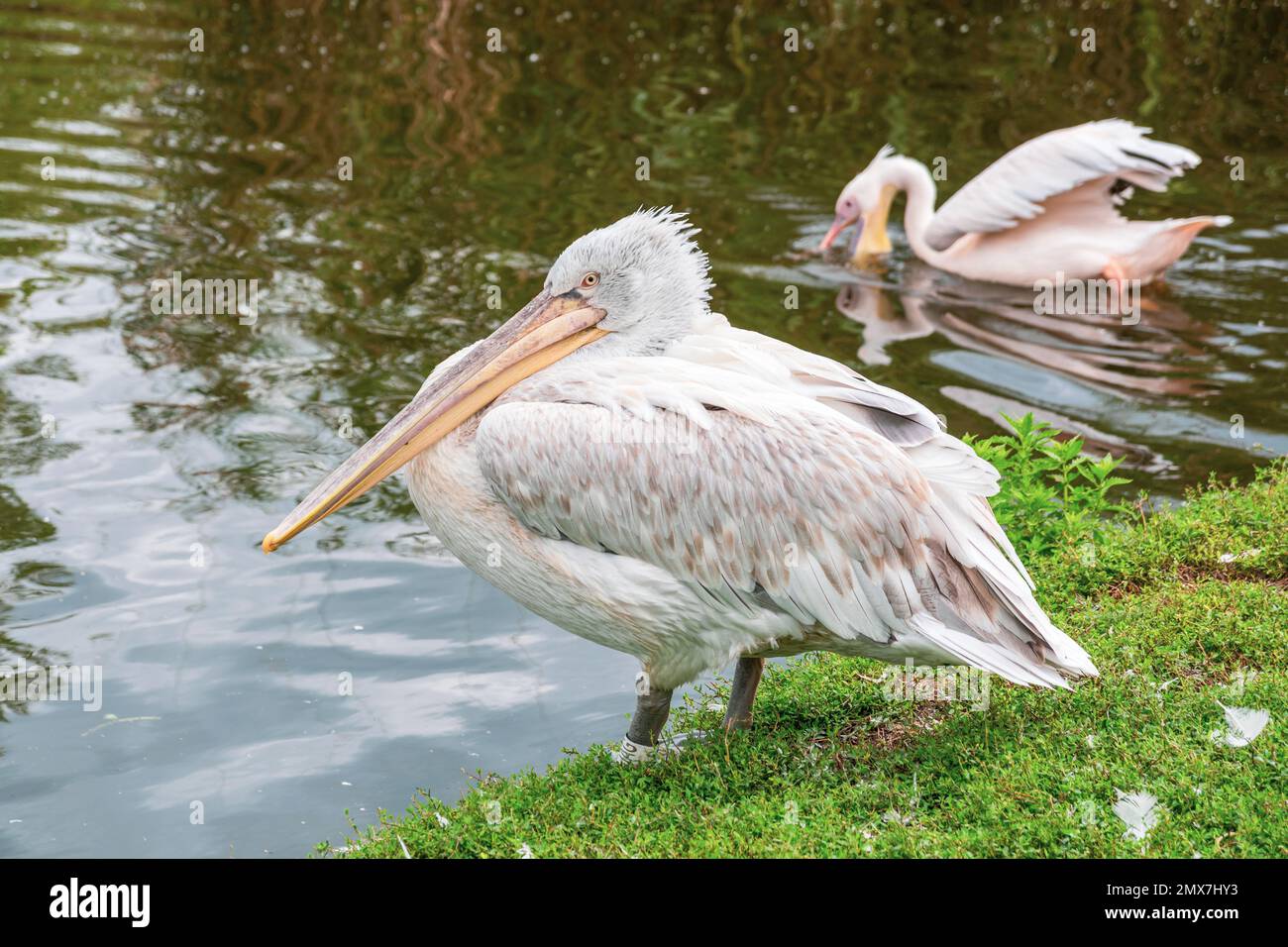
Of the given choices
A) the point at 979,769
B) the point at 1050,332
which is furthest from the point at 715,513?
the point at 1050,332

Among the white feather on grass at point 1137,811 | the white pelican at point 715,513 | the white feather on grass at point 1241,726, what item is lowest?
the white feather on grass at point 1137,811

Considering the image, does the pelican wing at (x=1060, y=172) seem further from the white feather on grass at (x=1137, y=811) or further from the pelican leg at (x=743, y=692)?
the white feather on grass at (x=1137, y=811)

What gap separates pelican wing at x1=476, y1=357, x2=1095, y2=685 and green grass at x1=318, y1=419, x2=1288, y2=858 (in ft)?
1.15

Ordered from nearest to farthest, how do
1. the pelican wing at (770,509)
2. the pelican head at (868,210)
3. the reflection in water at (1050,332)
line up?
the pelican wing at (770,509) → the reflection in water at (1050,332) → the pelican head at (868,210)

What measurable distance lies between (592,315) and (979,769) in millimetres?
1816

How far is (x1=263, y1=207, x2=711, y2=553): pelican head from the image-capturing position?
15.1ft

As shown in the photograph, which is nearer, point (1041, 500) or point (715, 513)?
point (715, 513)

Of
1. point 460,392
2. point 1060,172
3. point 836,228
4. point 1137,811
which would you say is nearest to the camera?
point 1137,811

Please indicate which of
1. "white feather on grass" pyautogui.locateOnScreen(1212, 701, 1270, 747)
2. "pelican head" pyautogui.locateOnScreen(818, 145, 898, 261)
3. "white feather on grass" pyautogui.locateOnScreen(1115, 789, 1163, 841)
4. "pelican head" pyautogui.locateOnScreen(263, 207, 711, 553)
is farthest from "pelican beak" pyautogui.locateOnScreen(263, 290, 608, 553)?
"pelican head" pyautogui.locateOnScreen(818, 145, 898, 261)

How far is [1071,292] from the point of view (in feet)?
33.1

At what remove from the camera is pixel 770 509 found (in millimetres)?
4395

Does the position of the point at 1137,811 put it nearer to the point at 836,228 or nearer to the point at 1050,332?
the point at 1050,332

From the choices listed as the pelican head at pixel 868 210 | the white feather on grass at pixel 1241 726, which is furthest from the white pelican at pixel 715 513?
the pelican head at pixel 868 210

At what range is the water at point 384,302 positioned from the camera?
5547 mm
